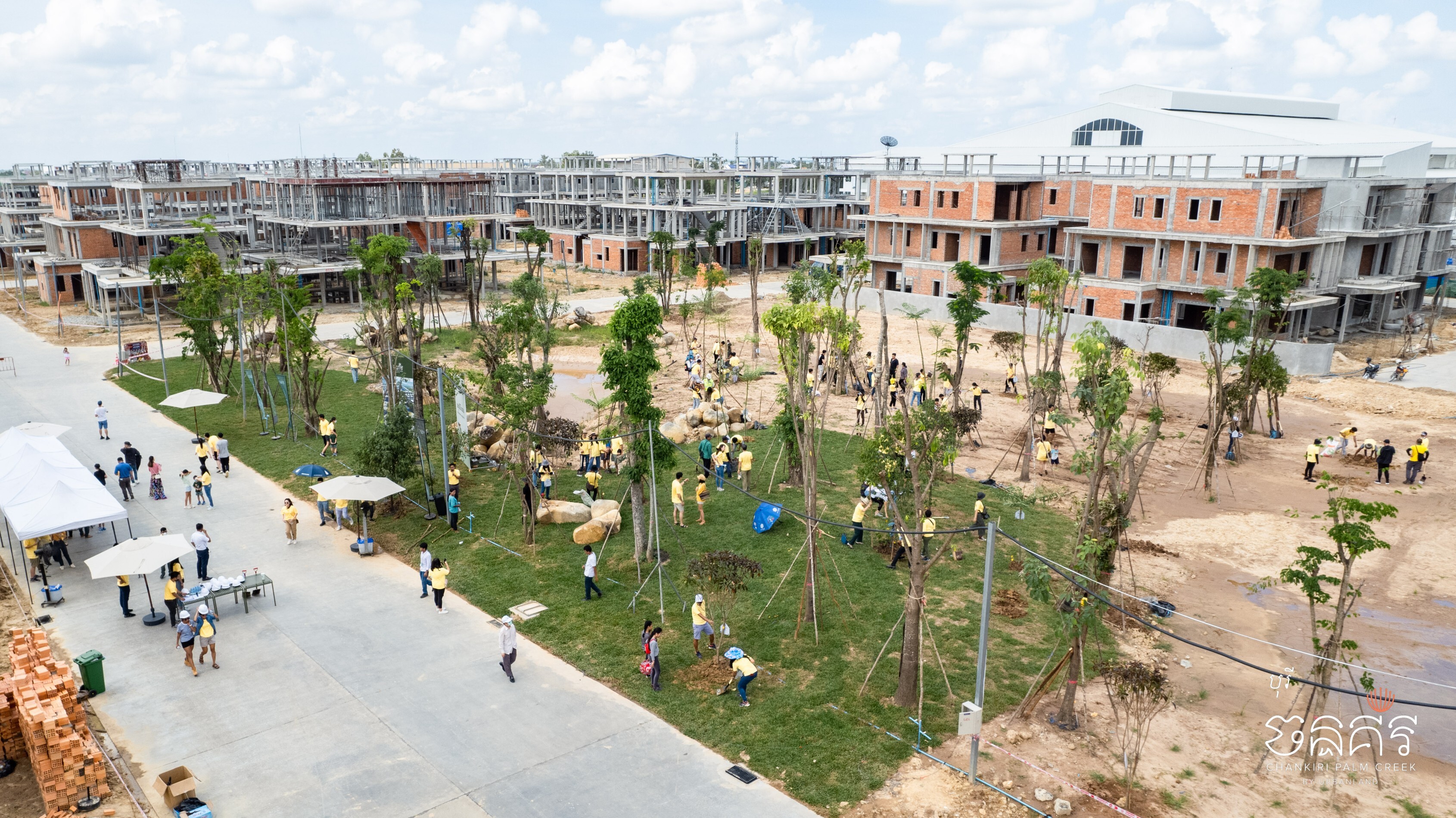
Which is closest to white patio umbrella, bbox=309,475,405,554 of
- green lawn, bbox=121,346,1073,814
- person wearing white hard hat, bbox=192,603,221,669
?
green lawn, bbox=121,346,1073,814

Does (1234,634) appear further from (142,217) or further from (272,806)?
(142,217)

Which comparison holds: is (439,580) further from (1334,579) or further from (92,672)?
(1334,579)

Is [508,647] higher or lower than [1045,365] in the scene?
lower

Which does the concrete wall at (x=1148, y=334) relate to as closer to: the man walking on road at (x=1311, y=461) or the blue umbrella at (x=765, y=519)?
the man walking on road at (x=1311, y=461)

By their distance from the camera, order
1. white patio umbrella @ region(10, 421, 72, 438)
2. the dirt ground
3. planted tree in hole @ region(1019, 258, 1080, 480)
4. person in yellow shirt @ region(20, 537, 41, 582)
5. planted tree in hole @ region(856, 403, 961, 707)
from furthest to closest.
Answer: planted tree in hole @ region(1019, 258, 1080, 480), white patio umbrella @ region(10, 421, 72, 438), person in yellow shirt @ region(20, 537, 41, 582), planted tree in hole @ region(856, 403, 961, 707), the dirt ground

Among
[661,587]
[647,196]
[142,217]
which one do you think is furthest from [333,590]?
[647,196]

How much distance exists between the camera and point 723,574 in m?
16.2

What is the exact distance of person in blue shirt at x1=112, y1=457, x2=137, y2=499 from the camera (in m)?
23.5

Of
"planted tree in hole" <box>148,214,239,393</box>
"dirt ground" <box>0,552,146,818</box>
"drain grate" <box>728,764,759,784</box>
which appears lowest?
"dirt ground" <box>0,552,146,818</box>

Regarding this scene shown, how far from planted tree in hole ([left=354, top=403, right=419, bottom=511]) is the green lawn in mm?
1185

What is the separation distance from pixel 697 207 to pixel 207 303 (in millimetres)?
40813

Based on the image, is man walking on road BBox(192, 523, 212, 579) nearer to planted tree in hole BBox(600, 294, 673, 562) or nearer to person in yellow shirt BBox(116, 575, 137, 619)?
person in yellow shirt BBox(116, 575, 137, 619)

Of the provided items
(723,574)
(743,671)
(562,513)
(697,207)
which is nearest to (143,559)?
(562,513)

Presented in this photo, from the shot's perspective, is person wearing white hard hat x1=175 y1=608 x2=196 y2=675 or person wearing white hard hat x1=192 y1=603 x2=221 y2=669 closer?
person wearing white hard hat x1=175 y1=608 x2=196 y2=675
